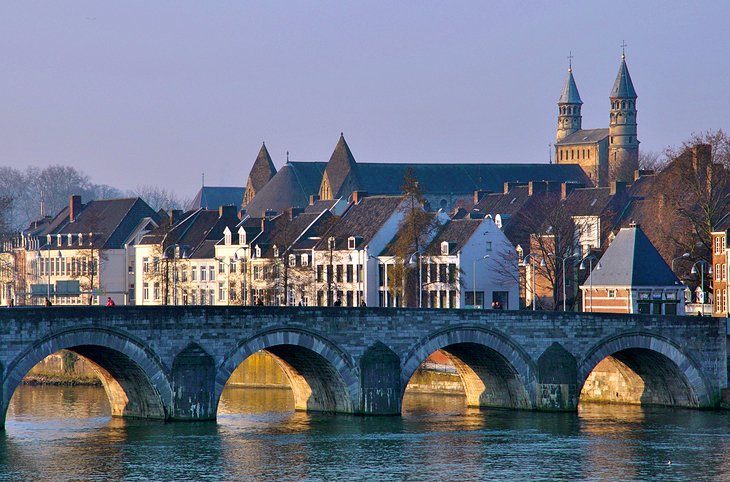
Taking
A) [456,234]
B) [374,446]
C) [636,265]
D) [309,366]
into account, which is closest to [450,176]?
[456,234]

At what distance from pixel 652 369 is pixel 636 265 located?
15.0 meters

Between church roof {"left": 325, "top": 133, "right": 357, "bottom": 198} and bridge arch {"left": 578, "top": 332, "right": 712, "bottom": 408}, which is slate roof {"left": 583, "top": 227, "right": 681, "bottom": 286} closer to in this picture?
bridge arch {"left": 578, "top": 332, "right": 712, "bottom": 408}

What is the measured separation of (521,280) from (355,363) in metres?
52.1

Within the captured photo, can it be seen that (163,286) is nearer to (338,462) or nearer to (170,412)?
(170,412)

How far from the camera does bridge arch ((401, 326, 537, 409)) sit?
72.6 metres

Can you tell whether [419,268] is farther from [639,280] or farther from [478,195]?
[478,195]

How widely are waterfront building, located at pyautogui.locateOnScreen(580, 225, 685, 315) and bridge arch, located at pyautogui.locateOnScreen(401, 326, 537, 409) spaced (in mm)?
18009

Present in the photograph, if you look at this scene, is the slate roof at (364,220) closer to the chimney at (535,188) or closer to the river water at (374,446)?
the chimney at (535,188)

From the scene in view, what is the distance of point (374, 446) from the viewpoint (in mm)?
63375

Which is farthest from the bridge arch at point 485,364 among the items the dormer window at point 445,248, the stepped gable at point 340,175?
the stepped gable at point 340,175

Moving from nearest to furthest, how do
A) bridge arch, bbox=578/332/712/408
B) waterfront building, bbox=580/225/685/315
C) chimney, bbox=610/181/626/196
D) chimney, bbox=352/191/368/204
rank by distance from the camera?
bridge arch, bbox=578/332/712/408 → waterfront building, bbox=580/225/685/315 → chimney, bbox=352/191/368/204 → chimney, bbox=610/181/626/196

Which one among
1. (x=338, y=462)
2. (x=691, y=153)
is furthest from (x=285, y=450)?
(x=691, y=153)

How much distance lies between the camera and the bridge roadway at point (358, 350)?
65.0 metres

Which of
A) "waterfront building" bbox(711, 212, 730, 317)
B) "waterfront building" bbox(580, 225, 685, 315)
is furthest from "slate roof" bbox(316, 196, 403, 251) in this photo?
"waterfront building" bbox(711, 212, 730, 317)
